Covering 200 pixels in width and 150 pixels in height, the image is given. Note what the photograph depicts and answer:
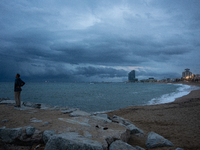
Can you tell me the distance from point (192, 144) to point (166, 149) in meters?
1.65

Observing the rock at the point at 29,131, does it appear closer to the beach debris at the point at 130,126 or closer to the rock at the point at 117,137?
the rock at the point at 117,137

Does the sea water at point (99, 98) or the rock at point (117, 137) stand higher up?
the rock at point (117, 137)

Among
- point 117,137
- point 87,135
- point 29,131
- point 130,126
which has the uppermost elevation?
point 29,131

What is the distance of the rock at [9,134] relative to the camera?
196 inches

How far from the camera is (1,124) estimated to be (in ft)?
19.9

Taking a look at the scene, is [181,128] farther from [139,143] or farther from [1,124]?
[1,124]

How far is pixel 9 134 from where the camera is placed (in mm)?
5082

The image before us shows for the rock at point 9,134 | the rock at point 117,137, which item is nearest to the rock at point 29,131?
the rock at point 9,134

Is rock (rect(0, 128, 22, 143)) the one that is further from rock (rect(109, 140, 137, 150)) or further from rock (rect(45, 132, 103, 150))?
rock (rect(109, 140, 137, 150))

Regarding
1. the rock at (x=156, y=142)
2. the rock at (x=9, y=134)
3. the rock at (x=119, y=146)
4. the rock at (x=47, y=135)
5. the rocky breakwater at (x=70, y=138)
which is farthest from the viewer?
the rock at (x=156, y=142)

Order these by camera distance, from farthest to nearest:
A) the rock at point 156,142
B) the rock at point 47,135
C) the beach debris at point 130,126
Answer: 1. the beach debris at point 130,126
2. the rock at point 156,142
3. the rock at point 47,135

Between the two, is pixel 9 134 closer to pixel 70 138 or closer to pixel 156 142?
pixel 70 138

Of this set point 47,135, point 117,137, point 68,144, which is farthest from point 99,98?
point 68,144

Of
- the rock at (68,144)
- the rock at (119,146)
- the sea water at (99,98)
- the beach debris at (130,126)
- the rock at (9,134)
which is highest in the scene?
the rock at (68,144)
